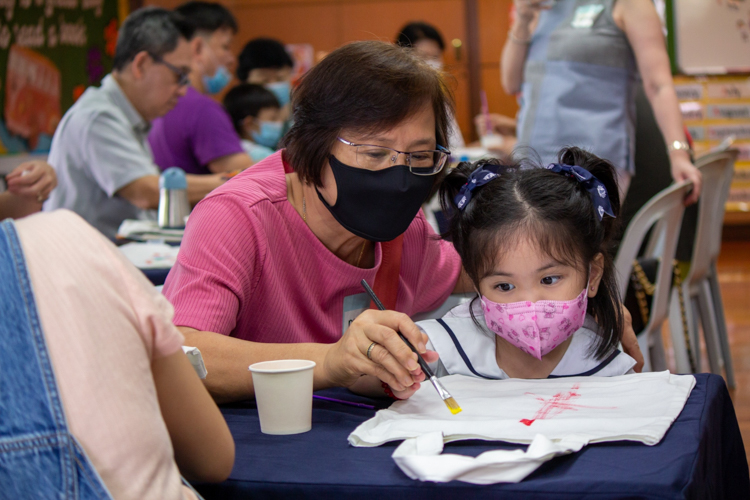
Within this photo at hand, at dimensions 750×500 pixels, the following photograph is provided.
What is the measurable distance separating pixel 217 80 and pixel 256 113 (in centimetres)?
30

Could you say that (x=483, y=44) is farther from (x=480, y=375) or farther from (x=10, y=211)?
(x=480, y=375)

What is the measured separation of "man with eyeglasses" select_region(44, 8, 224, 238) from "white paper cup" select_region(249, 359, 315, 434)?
216 centimetres

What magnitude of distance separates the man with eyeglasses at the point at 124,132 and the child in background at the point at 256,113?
1142 mm

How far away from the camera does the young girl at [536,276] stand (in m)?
1.27

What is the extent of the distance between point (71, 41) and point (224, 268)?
5261 mm

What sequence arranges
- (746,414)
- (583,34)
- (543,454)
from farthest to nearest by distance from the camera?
(746,414) < (583,34) < (543,454)

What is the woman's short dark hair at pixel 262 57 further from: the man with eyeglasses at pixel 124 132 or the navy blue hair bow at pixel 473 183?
the navy blue hair bow at pixel 473 183

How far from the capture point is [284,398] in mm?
982

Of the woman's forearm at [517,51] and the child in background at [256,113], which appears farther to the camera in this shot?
the child in background at [256,113]

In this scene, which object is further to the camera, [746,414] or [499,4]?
[499,4]

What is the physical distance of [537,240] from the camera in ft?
4.24

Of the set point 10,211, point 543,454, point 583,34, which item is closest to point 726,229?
point 583,34

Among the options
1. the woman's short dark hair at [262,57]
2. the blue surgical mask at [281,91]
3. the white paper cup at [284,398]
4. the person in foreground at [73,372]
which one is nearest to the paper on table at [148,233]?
the white paper cup at [284,398]

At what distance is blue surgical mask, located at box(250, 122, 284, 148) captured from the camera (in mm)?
4512
